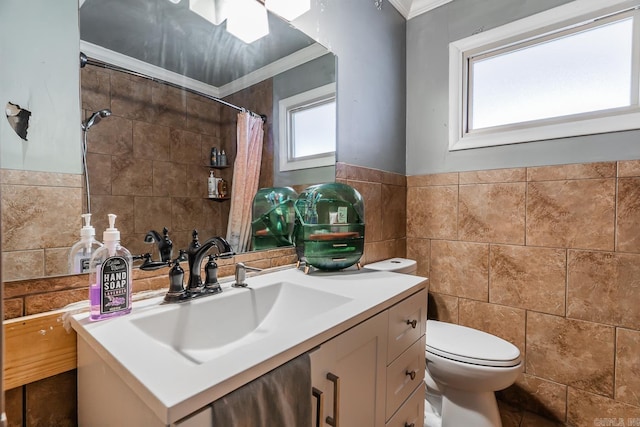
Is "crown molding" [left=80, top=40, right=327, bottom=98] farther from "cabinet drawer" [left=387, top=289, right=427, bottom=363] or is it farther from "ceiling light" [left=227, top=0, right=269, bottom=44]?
"cabinet drawer" [left=387, top=289, right=427, bottom=363]

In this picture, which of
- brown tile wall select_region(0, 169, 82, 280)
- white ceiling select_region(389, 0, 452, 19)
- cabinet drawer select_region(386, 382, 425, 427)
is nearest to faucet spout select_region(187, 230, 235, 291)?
brown tile wall select_region(0, 169, 82, 280)

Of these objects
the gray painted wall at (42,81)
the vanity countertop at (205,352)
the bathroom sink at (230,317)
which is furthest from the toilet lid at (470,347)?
the gray painted wall at (42,81)

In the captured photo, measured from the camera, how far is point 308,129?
1.46 metres

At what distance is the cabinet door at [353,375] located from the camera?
0.69m

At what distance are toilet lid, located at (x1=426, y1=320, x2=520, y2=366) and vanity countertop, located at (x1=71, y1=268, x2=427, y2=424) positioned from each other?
1.59 feet

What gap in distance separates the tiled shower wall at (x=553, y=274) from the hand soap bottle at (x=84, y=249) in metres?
1.74

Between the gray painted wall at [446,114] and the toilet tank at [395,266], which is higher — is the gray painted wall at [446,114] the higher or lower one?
the higher one

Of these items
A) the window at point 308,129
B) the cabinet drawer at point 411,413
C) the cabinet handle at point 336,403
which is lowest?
the cabinet drawer at point 411,413

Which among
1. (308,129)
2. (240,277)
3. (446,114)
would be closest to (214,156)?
(240,277)

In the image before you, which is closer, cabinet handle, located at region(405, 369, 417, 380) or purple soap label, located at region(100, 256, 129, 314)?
purple soap label, located at region(100, 256, 129, 314)

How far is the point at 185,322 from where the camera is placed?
0.82 m

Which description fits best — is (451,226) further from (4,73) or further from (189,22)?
(4,73)

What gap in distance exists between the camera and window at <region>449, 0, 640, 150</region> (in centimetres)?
144

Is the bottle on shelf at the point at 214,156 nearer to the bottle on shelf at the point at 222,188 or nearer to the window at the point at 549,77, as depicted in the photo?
the bottle on shelf at the point at 222,188
